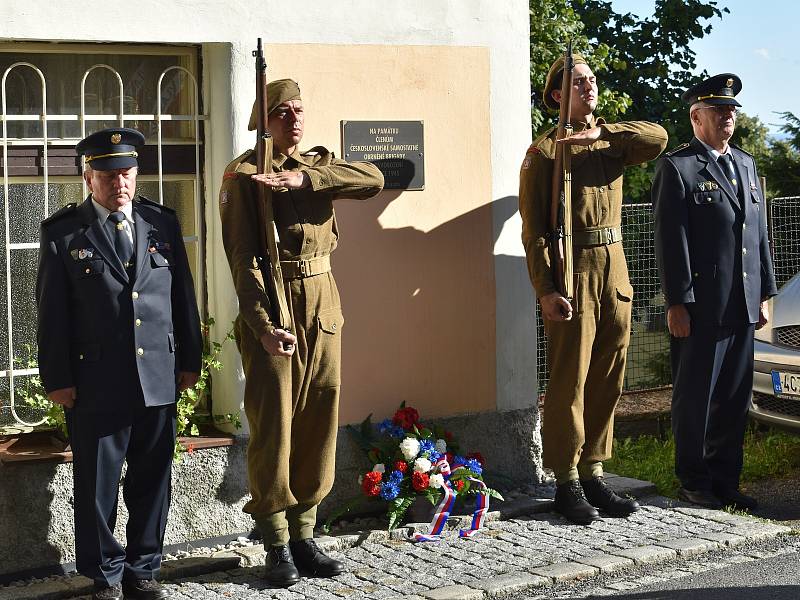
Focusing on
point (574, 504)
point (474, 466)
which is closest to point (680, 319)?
point (574, 504)

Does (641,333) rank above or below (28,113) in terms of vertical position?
below

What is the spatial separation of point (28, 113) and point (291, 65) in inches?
52.4

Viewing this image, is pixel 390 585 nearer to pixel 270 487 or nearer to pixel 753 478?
pixel 270 487

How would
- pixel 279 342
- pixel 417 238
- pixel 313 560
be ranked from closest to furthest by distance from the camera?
pixel 279 342, pixel 313 560, pixel 417 238

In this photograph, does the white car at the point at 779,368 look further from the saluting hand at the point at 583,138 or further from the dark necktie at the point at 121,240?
the dark necktie at the point at 121,240

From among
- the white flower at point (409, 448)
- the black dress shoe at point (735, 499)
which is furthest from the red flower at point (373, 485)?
the black dress shoe at point (735, 499)

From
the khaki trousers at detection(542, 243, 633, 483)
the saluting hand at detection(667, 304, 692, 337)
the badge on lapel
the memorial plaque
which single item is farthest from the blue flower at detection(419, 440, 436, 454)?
the badge on lapel

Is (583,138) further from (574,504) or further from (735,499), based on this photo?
(735,499)

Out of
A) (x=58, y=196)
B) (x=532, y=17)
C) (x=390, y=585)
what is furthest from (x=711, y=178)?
(x=532, y=17)

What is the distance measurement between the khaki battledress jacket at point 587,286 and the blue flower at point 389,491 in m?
0.87

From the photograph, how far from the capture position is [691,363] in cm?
716

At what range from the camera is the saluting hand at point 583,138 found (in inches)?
255

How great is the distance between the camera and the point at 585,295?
675 centimetres

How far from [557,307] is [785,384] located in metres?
1.85
